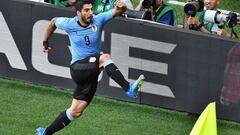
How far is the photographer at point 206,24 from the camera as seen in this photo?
39.1 feet

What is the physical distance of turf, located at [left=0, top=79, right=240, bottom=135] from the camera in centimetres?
1102

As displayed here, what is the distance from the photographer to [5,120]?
11156 millimetres

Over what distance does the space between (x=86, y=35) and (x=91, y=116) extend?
1976 millimetres

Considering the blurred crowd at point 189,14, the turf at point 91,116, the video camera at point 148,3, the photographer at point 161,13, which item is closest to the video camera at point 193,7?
the blurred crowd at point 189,14

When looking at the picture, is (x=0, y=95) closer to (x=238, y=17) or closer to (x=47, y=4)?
(x=47, y=4)

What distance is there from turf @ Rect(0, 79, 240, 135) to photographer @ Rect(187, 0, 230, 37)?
142 cm

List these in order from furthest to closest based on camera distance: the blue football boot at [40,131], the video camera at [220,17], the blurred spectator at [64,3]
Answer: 1. the blurred spectator at [64,3]
2. the video camera at [220,17]
3. the blue football boot at [40,131]

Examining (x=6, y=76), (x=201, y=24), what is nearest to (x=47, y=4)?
(x=6, y=76)

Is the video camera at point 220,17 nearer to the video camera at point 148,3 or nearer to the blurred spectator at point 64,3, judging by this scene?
the video camera at point 148,3

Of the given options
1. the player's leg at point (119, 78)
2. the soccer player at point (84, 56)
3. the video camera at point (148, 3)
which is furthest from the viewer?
the video camera at point (148, 3)

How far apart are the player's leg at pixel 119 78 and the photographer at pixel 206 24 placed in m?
2.43

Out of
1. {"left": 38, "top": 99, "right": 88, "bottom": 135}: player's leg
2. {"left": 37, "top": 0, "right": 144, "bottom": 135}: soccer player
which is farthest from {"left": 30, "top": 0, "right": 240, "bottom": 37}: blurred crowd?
{"left": 38, "top": 99, "right": 88, "bottom": 135}: player's leg

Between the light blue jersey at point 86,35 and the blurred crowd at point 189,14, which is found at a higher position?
the light blue jersey at point 86,35

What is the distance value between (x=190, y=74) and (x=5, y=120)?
2.90 m
